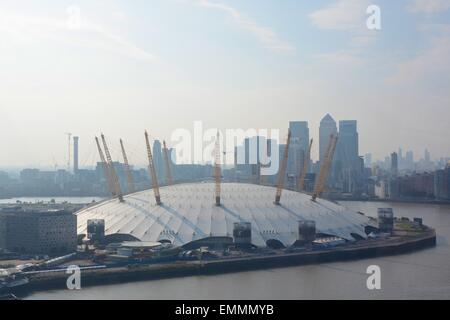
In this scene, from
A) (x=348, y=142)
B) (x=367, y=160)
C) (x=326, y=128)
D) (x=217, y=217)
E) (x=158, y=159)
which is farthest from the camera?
(x=367, y=160)

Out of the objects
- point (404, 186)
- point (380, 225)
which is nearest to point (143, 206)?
point (380, 225)

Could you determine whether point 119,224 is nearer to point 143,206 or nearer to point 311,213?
point 143,206

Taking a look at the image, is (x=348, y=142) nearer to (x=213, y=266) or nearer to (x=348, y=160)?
(x=348, y=160)
